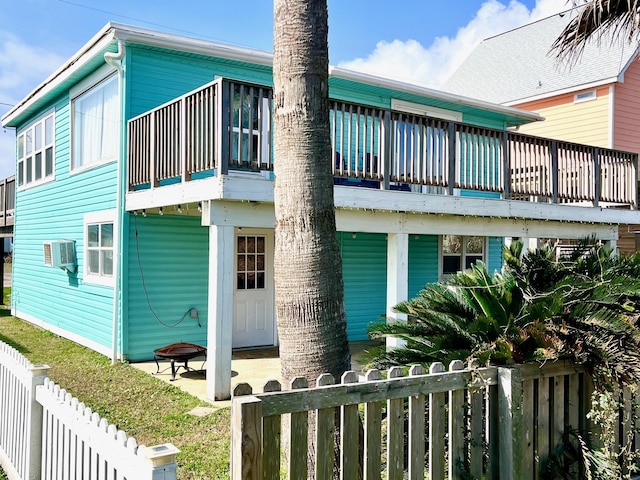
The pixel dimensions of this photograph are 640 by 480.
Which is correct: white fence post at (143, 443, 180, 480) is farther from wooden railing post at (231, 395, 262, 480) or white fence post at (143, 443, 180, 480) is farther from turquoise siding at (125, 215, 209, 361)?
turquoise siding at (125, 215, 209, 361)

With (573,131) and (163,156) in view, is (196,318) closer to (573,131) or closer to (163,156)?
(163,156)

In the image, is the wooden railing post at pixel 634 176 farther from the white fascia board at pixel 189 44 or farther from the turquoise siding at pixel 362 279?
the white fascia board at pixel 189 44

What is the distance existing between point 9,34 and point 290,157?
22.0 m

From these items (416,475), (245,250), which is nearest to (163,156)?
(245,250)

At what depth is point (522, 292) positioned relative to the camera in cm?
403

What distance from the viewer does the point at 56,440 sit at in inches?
140

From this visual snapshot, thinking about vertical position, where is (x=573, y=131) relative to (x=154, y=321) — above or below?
above

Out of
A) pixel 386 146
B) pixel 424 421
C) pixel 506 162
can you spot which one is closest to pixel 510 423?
pixel 424 421

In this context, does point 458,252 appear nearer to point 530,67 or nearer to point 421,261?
point 421,261

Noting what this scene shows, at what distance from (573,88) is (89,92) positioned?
12539 millimetres

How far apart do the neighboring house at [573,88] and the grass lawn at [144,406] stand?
12.3m

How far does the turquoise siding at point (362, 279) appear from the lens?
11.5 meters

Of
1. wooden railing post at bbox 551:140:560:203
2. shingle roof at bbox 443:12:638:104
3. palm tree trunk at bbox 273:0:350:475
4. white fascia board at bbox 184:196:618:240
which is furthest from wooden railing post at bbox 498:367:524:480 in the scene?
shingle roof at bbox 443:12:638:104

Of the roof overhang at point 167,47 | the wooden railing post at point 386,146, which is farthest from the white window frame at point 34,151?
the wooden railing post at point 386,146
